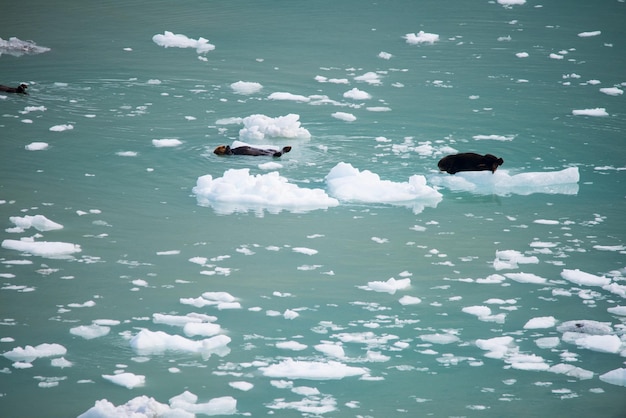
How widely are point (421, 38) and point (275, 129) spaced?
15.7ft

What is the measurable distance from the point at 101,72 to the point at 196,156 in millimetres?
3433

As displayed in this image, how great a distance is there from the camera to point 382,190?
7422mm

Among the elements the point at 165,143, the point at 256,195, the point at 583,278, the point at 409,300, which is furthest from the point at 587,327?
the point at 165,143

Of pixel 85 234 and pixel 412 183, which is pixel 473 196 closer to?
pixel 412 183

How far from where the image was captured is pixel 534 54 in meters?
12.6

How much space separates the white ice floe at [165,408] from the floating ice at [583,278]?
2555mm

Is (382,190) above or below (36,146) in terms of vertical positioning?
below

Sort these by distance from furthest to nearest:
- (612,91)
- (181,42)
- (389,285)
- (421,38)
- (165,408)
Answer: (421,38) → (181,42) → (612,91) → (389,285) → (165,408)

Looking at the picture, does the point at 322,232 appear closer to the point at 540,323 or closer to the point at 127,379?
the point at 540,323

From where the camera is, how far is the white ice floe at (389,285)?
570cm

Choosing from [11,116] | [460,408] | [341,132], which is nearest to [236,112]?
[341,132]

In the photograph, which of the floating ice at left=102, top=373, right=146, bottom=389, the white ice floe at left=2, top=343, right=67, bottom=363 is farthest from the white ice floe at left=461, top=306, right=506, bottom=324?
the white ice floe at left=2, top=343, right=67, bottom=363

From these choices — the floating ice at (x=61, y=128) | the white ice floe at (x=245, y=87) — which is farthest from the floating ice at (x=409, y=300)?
the white ice floe at (x=245, y=87)

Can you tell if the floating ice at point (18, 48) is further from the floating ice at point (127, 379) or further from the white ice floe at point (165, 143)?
the floating ice at point (127, 379)
